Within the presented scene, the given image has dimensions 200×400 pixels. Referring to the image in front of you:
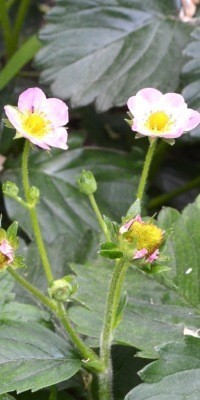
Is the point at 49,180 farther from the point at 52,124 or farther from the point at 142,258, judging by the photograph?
the point at 142,258

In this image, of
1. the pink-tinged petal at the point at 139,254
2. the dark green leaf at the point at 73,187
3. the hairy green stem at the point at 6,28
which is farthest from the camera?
the hairy green stem at the point at 6,28

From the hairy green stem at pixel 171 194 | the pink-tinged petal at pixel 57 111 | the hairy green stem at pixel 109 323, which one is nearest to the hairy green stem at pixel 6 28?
the hairy green stem at pixel 171 194

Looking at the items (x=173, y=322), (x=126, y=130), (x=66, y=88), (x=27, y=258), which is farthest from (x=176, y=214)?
(x=126, y=130)

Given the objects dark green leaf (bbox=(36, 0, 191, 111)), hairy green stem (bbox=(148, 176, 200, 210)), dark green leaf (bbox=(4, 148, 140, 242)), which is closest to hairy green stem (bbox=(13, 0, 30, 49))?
dark green leaf (bbox=(36, 0, 191, 111))

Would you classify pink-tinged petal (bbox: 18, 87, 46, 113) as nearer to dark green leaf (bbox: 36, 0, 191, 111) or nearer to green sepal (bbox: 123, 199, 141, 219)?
green sepal (bbox: 123, 199, 141, 219)

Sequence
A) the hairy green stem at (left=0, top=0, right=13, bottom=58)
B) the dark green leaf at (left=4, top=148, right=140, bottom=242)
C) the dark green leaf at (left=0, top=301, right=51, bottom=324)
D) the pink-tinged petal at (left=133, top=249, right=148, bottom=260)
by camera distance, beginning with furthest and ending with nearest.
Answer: the hairy green stem at (left=0, top=0, right=13, bottom=58) → the dark green leaf at (left=4, top=148, right=140, bottom=242) → the dark green leaf at (left=0, top=301, right=51, bottom=324) → the pink-tinged petal at (left=133, top=249, right=148, bottom=260)

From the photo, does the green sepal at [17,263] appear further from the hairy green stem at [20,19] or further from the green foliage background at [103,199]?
the hairy green stem at [20,19]
